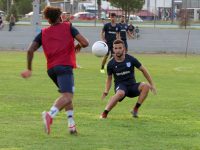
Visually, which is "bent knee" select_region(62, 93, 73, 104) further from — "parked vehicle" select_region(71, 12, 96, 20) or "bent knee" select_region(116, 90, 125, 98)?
"parked vehicle" select_region(71, 12, 96, 20)

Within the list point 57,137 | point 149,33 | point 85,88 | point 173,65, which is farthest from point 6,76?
point 149,33

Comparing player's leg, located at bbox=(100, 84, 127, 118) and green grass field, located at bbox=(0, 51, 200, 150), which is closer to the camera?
green grass field, located at bbox=(0, 51, 200, 150)

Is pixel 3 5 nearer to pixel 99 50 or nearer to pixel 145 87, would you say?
pixel 99 50

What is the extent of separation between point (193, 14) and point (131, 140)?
2667 inches

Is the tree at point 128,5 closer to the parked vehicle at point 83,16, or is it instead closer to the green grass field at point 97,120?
the parked vehicle at point 83,16

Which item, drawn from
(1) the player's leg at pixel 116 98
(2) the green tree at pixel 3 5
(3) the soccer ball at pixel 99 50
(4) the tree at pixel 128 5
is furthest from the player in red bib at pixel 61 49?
(2) the green tree at pixel 3 5

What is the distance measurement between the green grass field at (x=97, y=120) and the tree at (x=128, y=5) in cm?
4994

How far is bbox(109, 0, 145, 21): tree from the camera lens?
68000 mm

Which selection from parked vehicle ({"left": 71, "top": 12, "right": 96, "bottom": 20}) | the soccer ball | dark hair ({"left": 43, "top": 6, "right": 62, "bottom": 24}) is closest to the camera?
dark hair ({"left": 43, "top": 6, "right": 62, "bottom": 24})

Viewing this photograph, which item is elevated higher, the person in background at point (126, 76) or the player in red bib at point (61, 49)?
the player in red bib at point (61, 49)

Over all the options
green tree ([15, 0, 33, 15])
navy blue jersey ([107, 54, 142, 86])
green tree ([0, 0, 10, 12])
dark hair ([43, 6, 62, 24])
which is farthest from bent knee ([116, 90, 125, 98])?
green tree ([0, 0, 10, 12])

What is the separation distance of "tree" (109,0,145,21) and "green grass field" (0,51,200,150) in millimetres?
49941

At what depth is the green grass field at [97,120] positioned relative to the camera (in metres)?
8.12

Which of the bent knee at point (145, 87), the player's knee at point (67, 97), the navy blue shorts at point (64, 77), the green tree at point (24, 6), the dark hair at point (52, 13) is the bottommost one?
the green tree at point (24, 6)
